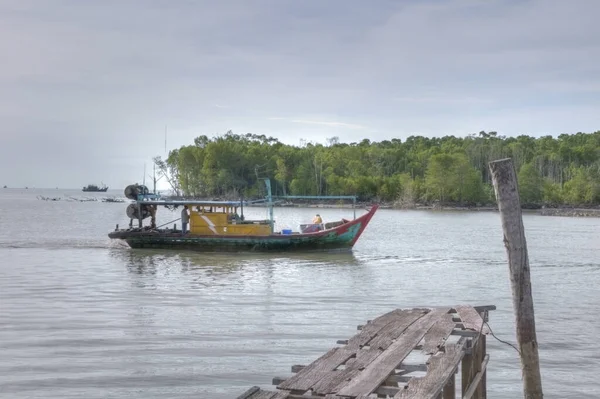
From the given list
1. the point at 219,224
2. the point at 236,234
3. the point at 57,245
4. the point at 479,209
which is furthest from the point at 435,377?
the point at 479,209

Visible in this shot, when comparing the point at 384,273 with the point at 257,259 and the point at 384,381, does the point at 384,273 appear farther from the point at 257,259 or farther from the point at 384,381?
the point at 384,381

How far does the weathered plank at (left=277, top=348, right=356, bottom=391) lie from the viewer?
6.53m

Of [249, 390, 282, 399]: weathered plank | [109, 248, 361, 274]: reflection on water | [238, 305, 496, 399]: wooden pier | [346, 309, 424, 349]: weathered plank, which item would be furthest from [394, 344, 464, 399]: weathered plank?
[109, 248, 361, 274]: reflection on water

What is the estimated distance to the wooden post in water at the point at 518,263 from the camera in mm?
8452

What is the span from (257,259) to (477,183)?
11009cm

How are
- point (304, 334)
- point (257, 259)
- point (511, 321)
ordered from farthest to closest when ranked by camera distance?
point (257, 259) → point (511, 321) → point (304, 334)

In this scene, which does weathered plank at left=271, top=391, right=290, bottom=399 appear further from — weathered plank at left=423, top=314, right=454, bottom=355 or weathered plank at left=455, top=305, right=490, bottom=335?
weathered plank at left=455, top=305, right=490, bottom=335

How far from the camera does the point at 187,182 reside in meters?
152

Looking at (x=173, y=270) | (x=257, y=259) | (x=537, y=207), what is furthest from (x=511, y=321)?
(x=537, y=207)

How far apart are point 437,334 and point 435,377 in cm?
232

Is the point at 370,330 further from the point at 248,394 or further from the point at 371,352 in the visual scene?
the point at 248,394

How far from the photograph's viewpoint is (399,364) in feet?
24.7

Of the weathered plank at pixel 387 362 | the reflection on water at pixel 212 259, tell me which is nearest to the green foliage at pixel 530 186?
the reflection on water at pixel 212 259

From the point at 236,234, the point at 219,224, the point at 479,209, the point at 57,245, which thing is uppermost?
the point at 219,224
